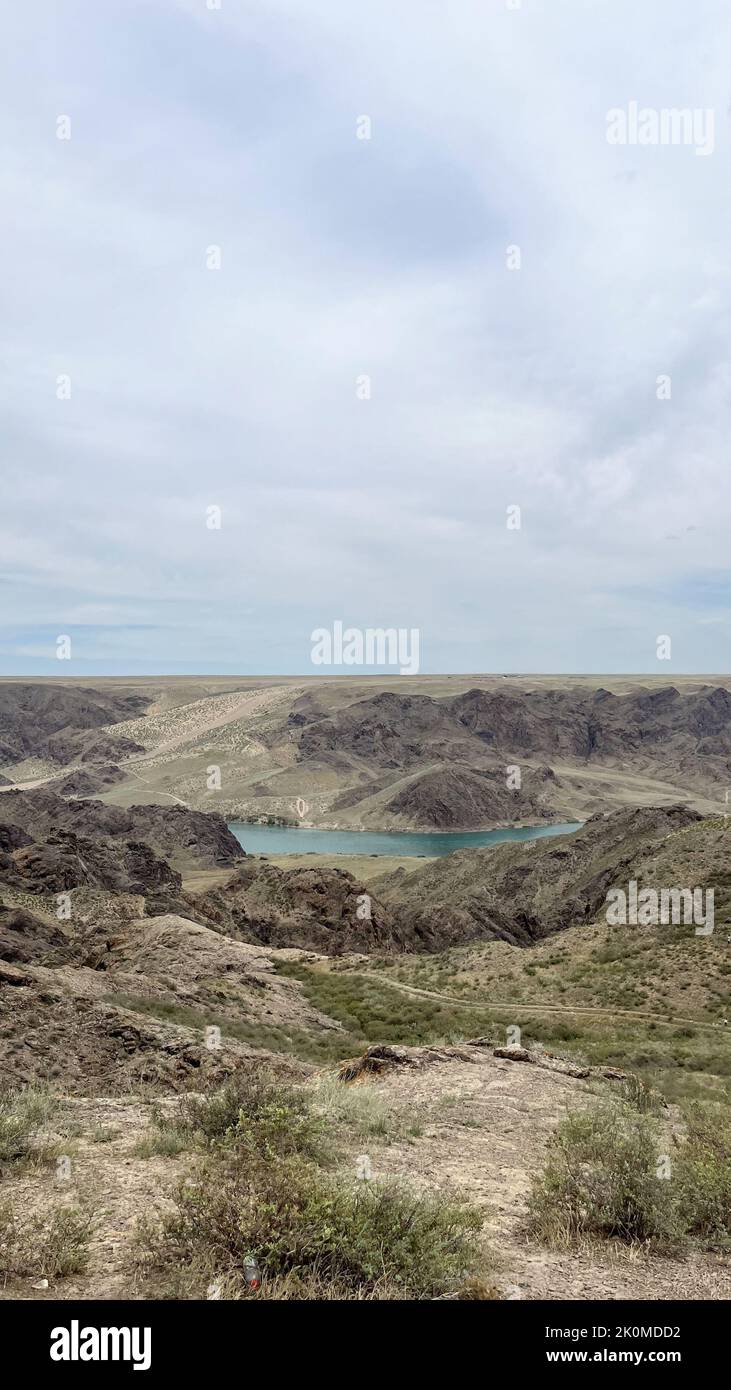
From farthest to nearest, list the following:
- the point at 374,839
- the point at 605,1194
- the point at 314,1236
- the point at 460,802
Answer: the point at 460,802
the point at 374,839
the point at 605,1194
the point at 314,1236

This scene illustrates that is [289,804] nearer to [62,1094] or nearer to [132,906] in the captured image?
[132,906]

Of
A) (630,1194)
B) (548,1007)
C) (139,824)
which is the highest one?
(630,1194)

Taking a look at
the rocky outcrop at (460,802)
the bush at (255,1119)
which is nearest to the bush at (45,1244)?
the bush at (255,1119)

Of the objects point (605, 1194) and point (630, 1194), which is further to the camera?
point (605, 1194)

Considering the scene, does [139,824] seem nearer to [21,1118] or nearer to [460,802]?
[460,802]
